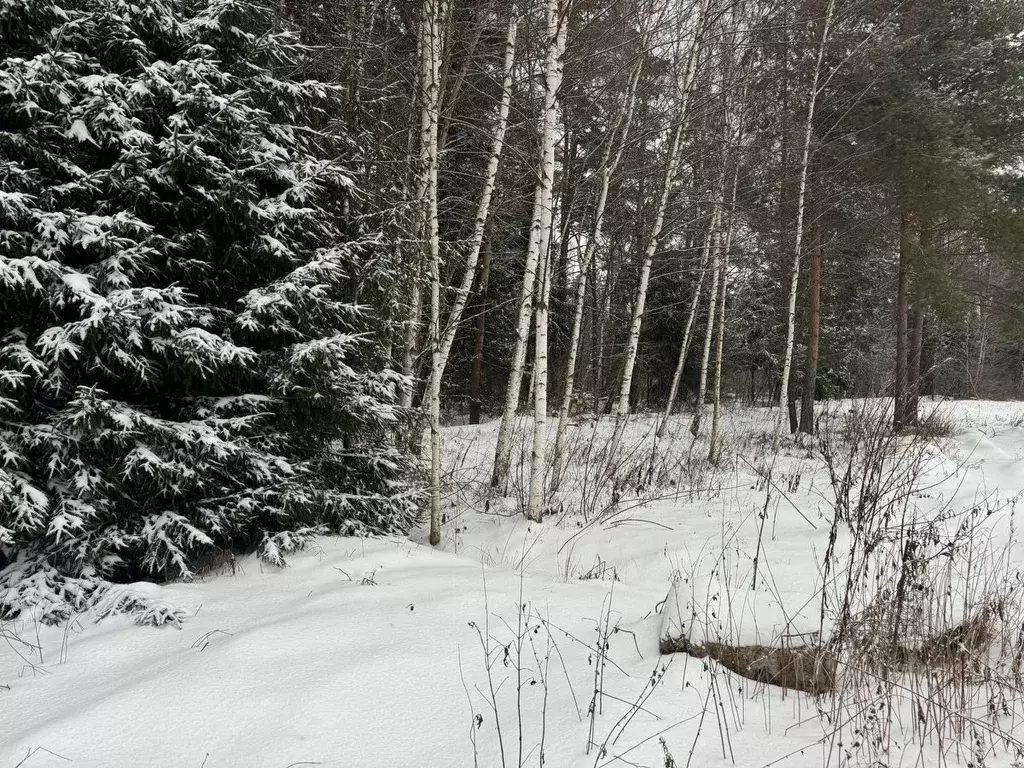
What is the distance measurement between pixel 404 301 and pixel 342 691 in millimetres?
3969

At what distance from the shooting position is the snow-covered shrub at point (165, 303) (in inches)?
144

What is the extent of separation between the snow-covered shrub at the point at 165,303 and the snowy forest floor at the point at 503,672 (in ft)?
1.79

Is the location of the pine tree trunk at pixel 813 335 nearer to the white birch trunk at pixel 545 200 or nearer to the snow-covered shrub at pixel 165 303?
the white birch trunk at pixel 545 200

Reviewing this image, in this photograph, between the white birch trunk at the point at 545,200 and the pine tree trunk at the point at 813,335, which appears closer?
the white birch trunk at the point at 545,200

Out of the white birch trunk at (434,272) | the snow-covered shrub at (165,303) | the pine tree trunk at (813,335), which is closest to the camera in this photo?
the snow-covered shrub at (165,303)

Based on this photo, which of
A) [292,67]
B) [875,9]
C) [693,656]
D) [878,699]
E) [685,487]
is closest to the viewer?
[878,699]

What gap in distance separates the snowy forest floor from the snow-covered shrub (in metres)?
0.54

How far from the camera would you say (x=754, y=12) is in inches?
362

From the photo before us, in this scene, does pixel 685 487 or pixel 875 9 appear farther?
pixel 875 9

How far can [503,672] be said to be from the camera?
2.73m

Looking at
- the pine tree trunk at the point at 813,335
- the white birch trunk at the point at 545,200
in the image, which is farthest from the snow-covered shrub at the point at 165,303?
the pine tree trunk at the point at 813,335

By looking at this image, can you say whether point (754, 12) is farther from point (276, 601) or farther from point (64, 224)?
point (276, 601)

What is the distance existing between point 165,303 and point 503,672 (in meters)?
3.16

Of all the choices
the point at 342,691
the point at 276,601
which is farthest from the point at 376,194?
the point at 342,691
